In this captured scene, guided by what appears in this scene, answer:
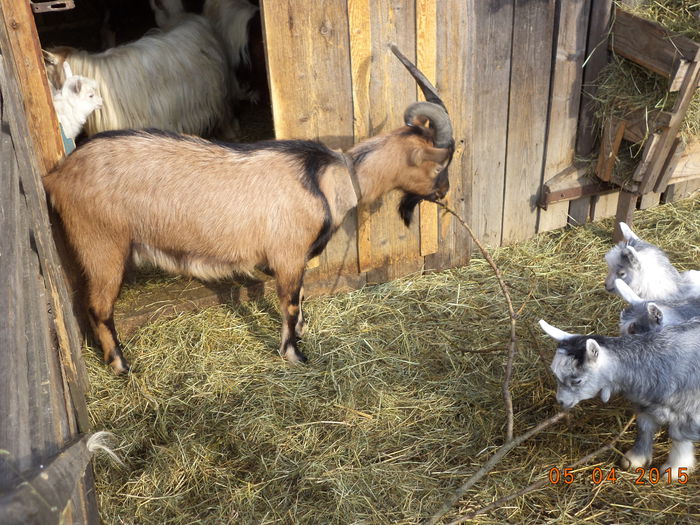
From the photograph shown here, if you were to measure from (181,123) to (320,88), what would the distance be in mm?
2253

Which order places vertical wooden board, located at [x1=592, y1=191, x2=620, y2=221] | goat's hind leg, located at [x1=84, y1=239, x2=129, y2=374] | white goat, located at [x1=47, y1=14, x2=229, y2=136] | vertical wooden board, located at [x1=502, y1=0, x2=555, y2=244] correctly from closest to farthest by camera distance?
goat's hind leg, located at [x1=84, y1=239, x2=129, y2=374], vertical wooden board, located at [x1=502, y1=0, x2=555, y2=244], white goat, located at [x1=47, y1=14, x2=229, y2=136], vertical wooden board, located at [x1=592, y1=191, x2=620, y2=221]

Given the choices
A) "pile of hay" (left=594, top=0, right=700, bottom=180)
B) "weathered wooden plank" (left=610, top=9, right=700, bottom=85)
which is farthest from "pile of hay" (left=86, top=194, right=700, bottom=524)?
"weathered wooden plank" (left=610, top=9, right=700, bottom=85)

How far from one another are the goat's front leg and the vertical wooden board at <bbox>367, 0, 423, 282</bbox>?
2.78 ft

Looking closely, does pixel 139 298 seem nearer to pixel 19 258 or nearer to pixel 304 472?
pixel 304 472

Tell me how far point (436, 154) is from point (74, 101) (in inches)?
103

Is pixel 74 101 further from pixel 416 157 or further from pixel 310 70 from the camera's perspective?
pixel 416 157

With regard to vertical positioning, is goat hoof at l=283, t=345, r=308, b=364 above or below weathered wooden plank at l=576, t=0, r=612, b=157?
below

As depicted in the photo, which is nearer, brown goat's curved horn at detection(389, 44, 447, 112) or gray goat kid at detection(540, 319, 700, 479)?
gray goat kid at detection(540, 319, 700, 479)

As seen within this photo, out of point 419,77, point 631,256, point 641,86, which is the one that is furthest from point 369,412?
point 641,86

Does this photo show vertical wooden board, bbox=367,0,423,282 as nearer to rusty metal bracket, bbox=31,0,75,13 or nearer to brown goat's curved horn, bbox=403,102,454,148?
brown goat's curved horn, bbox=403,102,454,148

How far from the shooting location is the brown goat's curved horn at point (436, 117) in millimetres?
3699

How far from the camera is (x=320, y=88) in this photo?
3.97 m

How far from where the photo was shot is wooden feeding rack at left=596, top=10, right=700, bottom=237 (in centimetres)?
411

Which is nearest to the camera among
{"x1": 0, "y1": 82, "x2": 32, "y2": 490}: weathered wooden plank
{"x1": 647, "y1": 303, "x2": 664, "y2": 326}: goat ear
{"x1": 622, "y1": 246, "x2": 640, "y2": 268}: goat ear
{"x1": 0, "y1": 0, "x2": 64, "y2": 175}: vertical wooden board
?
{"x1": 0, "y1": 82, "x2": 32, "y2": 490}: weathered wooden plank
